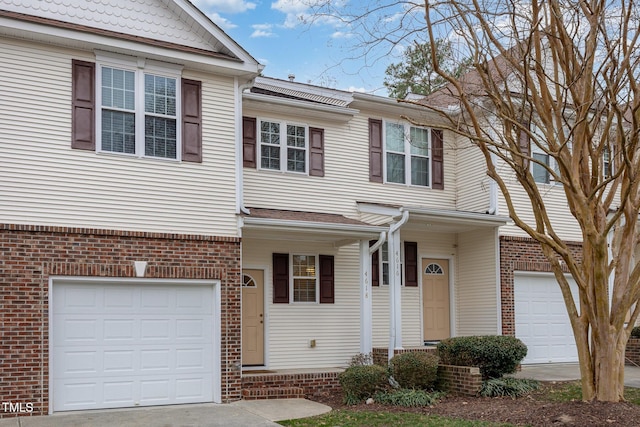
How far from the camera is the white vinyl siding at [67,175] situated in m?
10.2

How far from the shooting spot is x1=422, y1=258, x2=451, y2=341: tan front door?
52.0ft

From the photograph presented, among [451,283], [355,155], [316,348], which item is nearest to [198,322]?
[316,348]

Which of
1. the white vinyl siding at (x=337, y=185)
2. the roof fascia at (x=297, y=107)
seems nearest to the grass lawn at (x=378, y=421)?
the white vinyl siding at (x=337, y=185)

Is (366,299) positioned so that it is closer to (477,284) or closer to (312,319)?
(312,319)

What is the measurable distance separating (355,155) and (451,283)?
393cm

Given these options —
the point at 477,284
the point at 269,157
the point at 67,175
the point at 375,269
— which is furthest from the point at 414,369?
the point at 67,175

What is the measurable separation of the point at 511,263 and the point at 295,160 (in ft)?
17.7

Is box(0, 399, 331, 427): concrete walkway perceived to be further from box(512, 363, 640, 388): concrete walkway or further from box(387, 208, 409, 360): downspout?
box(512, 363, 640, 388): concrete walkway

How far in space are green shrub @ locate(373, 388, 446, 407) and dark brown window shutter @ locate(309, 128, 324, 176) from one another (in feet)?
16.6

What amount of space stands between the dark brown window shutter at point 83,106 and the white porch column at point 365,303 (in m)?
5.62

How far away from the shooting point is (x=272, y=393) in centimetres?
1182

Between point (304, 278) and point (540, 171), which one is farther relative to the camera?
point (540, 171)

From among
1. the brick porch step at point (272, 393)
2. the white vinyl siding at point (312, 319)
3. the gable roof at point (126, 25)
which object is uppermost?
the gable roof at point (126, 25)

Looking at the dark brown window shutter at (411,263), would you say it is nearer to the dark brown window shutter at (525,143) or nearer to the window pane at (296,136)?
the dark brown window shutter at (525,143)
